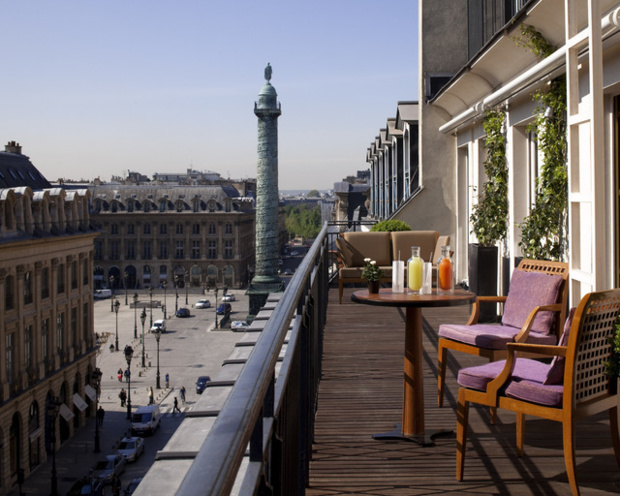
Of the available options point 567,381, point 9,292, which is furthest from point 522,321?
point 9,292

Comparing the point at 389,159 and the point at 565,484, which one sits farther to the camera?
the point at 389,159

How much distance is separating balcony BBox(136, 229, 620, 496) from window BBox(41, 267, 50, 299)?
31249mm

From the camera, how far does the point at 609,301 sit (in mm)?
3637

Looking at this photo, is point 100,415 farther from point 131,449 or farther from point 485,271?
point 485,271

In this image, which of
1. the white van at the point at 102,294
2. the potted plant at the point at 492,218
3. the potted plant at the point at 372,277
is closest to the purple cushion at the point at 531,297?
the potted plant at the point at 372,277

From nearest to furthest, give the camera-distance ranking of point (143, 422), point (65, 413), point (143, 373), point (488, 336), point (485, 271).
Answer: point (488, 336) < point (485, 271) < point (143, 422) < point (65, 413) < point (143, 373)

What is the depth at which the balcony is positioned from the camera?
1356 millimetres

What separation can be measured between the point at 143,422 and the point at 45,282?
9.58 metres

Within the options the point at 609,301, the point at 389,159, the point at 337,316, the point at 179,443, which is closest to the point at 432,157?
the point at 337,316

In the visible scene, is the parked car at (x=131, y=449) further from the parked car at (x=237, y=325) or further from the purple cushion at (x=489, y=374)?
the purple cushion at (x=489, y=374)

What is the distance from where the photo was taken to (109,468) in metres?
26.3

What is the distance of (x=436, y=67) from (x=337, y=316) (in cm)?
702

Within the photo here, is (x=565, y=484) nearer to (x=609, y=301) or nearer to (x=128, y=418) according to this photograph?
(x=609, y=301)

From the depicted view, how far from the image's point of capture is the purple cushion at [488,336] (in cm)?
475
